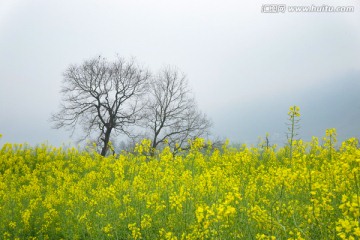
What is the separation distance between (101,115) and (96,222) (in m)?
24.1

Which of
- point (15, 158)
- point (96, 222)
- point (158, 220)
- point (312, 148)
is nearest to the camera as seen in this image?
point (158, 220)

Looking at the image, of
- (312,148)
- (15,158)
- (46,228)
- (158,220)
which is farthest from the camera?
(15,158)

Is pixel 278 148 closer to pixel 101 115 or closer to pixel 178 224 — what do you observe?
pixel 178 224

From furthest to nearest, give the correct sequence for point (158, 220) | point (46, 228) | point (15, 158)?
point (15, 158) → point (46, 228) → point (158, 220)

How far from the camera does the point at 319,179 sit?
698 cm

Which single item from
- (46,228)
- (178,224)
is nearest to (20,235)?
(46,228)

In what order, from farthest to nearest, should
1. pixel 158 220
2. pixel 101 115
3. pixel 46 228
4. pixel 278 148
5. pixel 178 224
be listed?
pixel 101 115
pixel 278 148
pixel 46 228
pixel 158 220
pixel 178 224

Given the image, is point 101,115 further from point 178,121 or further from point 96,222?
point 96,222

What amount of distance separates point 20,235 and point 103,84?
2413 cm

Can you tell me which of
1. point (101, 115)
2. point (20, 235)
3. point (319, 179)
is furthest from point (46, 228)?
point (101, 115)

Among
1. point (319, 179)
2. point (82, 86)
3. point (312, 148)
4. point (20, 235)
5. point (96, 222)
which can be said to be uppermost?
point (82, 86)

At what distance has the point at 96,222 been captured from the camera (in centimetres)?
729

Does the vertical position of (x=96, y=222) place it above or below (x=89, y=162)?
A: below

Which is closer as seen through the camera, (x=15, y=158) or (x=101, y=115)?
(x=15, y=158)
